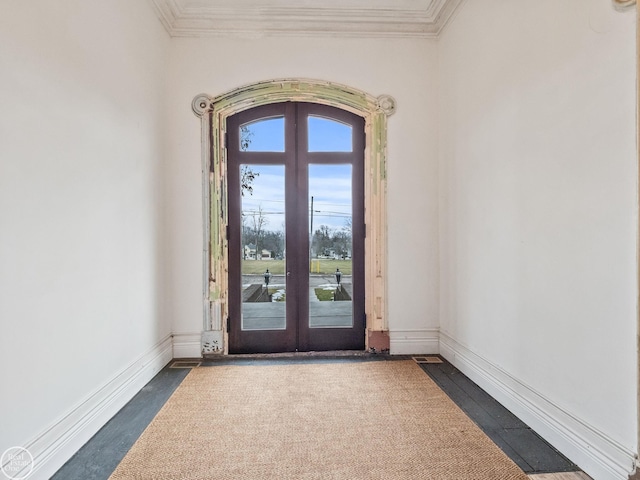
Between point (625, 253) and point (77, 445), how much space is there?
9.63 ft

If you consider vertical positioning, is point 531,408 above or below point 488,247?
below

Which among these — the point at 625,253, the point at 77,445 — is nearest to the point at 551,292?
the point at 625,253

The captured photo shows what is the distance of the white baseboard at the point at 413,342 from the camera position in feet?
10.9

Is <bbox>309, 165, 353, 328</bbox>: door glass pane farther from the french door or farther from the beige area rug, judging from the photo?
the beige area rug

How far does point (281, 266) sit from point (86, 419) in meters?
1.93

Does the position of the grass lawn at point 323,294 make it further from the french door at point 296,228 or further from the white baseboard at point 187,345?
the white baseboard at point 187,345

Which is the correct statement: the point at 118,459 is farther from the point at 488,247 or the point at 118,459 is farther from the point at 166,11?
the point at 166,11

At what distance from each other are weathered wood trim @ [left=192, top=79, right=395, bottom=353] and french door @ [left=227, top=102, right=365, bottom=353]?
88 mm

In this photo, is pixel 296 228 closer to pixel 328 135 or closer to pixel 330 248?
pixel 330 248

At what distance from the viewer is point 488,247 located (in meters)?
2.53

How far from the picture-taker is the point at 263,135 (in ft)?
11.2

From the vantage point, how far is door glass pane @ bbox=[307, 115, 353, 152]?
3422mm

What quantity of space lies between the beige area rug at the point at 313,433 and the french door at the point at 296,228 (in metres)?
0.67

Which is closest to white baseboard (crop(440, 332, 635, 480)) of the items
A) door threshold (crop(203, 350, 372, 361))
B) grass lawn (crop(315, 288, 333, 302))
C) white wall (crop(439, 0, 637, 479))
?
white wall (crop(439, 0, 637, 479))
